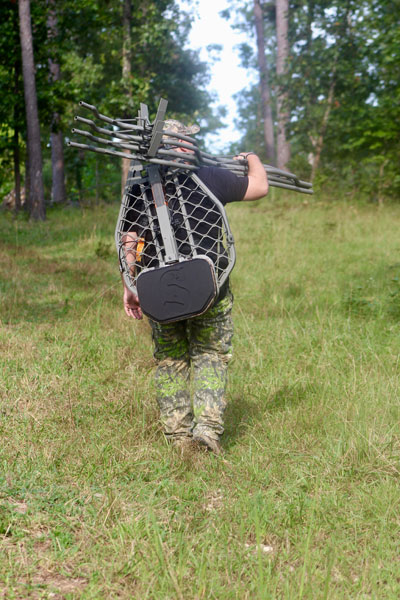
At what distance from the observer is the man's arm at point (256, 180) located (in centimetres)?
350

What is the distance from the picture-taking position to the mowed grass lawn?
95.8 inches

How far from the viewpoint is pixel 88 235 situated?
12.1 meters

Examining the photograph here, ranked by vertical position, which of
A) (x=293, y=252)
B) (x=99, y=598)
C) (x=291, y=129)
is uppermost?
(x=291, y=129)

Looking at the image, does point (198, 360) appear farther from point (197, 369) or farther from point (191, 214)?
point (191, 214)

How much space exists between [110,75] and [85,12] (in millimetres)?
6813

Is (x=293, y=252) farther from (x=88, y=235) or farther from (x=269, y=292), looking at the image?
(x=88, y=235)

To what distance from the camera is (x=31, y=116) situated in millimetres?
15336

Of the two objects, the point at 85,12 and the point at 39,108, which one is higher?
the point at 85,12

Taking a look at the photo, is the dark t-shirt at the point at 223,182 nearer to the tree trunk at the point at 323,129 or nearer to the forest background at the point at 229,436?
the forest background at the point at 229,436

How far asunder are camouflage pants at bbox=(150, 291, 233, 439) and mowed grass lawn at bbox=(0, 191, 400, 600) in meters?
0.20

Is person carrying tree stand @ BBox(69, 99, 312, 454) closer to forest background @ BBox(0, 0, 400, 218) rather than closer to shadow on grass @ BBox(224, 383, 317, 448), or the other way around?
shadow on grass @ BBox(224, 383, 317, 448)

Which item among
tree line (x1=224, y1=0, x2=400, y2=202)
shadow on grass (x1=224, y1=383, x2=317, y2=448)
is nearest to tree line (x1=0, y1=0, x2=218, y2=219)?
tree line (x1=224, y1=0, x2=400, y2=202)

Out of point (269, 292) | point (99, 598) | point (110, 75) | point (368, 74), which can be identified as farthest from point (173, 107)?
point (99, 598)

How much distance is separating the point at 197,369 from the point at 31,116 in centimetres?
1335
